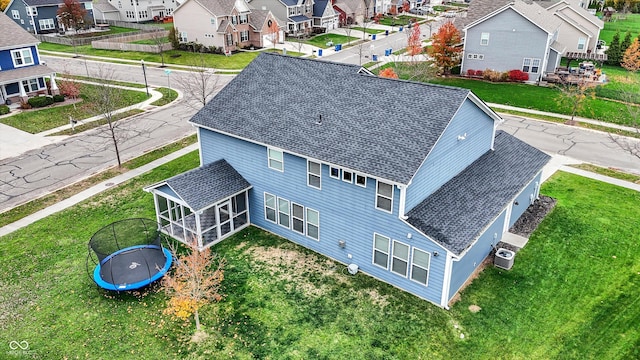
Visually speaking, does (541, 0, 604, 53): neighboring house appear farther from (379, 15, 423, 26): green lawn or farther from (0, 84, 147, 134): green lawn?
(0, 84, 147, 134): green lawn

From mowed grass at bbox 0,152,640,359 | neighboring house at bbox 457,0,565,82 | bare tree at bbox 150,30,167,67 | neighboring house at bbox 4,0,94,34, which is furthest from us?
neighboring house at bbox 4,0,94,34

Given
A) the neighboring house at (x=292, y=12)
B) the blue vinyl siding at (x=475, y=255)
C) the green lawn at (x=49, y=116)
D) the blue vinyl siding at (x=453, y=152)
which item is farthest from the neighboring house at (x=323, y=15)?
the blue vinyl siding at (x=475, y=255)

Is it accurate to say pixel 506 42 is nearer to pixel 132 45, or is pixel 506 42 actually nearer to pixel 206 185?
pixel 206 185

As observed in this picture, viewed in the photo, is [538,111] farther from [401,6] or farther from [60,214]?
[401,6]

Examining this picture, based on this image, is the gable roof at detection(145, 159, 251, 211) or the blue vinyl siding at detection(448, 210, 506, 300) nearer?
the blue vinyl siding at detection(448, 210, 506, 300)

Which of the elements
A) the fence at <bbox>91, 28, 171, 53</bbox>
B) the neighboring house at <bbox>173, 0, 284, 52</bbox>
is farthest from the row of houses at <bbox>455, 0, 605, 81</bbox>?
the fence at <bbox>91, 28, 171, 53</bbox>

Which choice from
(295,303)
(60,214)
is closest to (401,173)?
(295,303)
